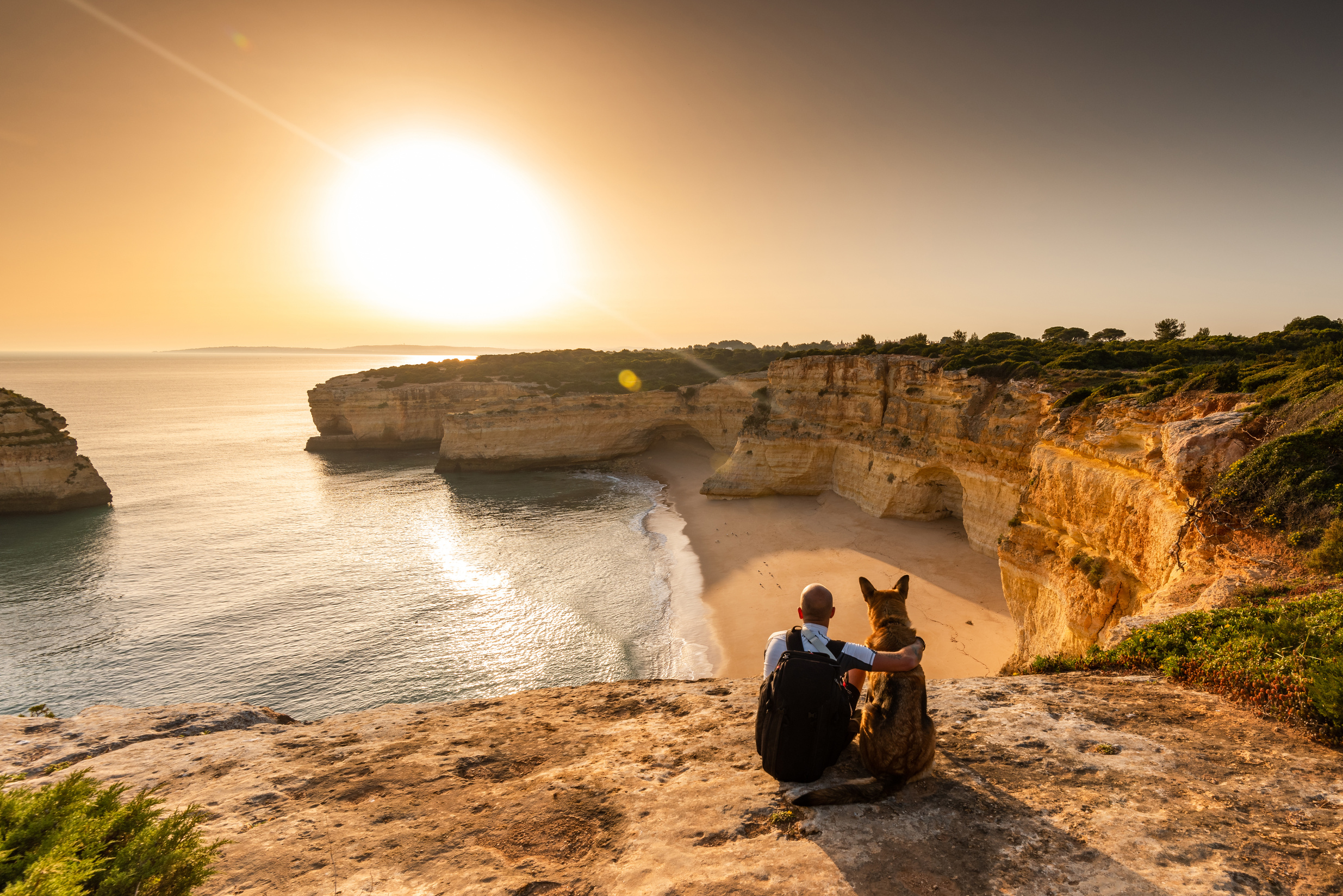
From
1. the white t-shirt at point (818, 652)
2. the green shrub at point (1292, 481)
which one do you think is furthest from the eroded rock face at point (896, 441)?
the white t-shirt at point (818, 652)

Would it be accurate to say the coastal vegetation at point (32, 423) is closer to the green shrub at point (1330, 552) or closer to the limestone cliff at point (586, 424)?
the limestone cliff at point (586, 424)

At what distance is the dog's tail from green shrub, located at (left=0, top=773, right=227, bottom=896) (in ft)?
12.3

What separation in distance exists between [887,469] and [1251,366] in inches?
538

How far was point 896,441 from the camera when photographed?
24.4 metres

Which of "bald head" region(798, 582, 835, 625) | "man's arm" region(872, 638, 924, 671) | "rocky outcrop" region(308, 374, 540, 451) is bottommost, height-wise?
"rocky outcrop" region(308, 374, 540, 451)

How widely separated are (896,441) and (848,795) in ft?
75.2

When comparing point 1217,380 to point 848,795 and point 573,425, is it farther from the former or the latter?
point 573,425

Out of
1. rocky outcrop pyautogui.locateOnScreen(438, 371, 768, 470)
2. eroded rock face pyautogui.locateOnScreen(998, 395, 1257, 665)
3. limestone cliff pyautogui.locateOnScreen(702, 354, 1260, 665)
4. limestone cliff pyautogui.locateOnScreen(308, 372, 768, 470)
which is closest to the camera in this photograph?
eroded rock face pyautogui.locateOnScreen(998, 395, 1257, 665)

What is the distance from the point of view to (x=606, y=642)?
54.1 feet

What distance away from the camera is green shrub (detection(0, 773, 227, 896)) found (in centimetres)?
249

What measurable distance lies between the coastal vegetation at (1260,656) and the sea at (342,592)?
10.9 m

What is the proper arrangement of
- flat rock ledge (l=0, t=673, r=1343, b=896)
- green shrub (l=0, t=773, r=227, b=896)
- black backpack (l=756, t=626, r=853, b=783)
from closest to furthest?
green shrub (l=0, t=773, r=227, b=896) < flat rock ledge (l=0, t=673, r=1343, b=896) < black backpack (l=756, t=626, r=853, b=783)

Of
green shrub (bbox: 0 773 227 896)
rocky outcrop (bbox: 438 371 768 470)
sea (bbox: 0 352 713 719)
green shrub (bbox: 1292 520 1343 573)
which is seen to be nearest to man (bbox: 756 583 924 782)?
green shrub (bbox: 0 773 227 896)

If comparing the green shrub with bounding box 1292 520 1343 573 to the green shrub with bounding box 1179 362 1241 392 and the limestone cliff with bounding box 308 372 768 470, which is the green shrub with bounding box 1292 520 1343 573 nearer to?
the green shrub with bounding box 1179 362 1241 392
